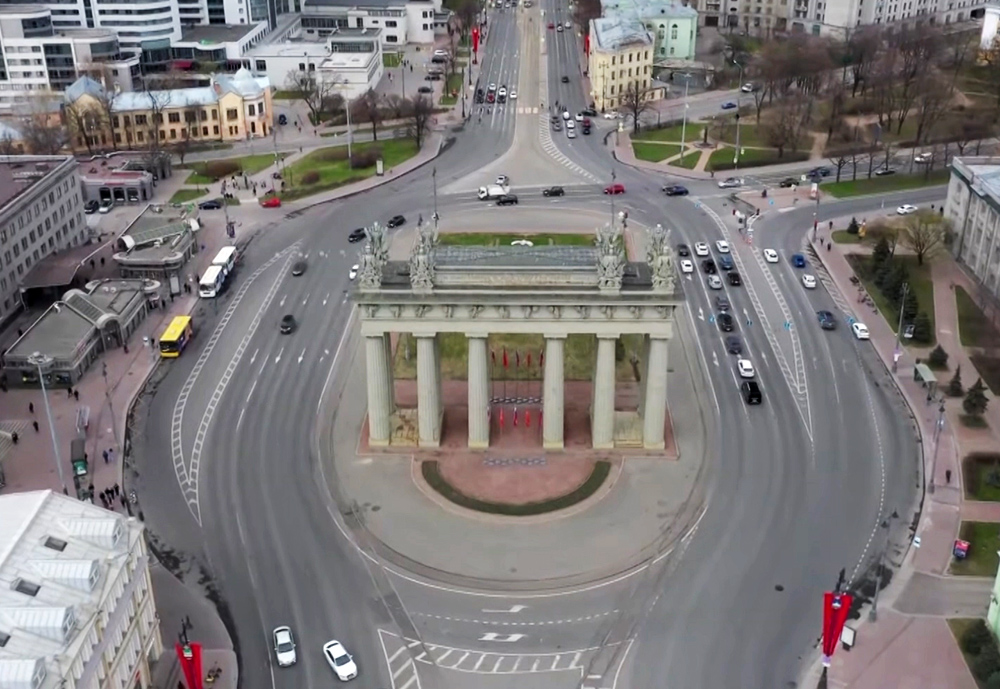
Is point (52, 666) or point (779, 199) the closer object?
point (52, 666)

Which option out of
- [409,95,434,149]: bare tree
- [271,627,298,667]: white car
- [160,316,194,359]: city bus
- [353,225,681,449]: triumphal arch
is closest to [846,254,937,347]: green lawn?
[353,225,681,449]: triumphal arch

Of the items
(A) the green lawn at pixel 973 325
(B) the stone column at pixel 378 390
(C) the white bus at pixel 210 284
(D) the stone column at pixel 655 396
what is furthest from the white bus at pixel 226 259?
(A) the green lawn at pixel 973 325

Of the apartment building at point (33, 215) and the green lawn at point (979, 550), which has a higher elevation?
the apartment building at point (33, 215)

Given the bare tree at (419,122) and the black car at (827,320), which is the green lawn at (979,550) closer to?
the black car at (827,320)

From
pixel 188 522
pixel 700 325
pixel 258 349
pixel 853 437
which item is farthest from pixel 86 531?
pixel 700 325

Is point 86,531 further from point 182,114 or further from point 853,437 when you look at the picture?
point 182,114

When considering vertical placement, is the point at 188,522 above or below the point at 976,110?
below

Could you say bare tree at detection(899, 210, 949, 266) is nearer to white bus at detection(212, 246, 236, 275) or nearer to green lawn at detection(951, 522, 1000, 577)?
green lawn at detection(951, 522, 1000, 577)
